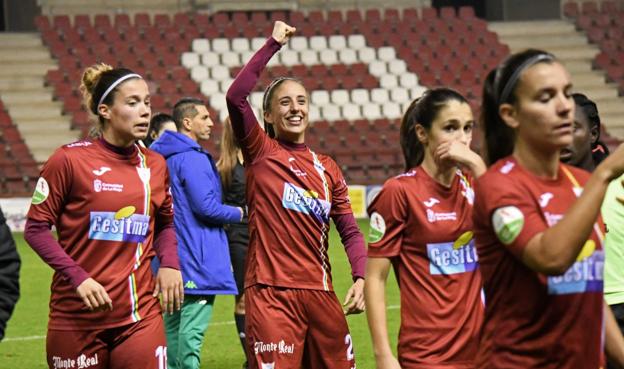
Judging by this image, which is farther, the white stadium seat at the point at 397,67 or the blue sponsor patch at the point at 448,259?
the white stadium seat at the point at 397,67

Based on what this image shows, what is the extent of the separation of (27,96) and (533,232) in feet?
92.6

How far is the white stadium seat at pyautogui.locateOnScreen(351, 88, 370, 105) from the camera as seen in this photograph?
105ft

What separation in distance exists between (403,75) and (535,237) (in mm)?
29816

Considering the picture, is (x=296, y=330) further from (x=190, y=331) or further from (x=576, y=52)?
(x=576, y=52)

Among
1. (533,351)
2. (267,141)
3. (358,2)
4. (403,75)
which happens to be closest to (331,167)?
→ (267,141)

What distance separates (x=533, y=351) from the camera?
3.58 metres

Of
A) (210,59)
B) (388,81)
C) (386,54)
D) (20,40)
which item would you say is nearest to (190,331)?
(210,59)

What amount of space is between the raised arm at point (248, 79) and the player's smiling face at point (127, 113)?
43cm

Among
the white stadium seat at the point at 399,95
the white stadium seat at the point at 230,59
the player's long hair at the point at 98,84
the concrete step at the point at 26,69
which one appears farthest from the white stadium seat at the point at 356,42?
the player's long hair at the point at 98,84

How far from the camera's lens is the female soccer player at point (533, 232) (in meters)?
3.47

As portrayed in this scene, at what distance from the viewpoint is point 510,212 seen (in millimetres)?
3471

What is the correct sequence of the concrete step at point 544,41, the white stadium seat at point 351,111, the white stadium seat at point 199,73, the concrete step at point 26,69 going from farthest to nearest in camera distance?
the concrete step at point 544,41 → the white stadium seat at point 351,111 → the white stadium seat at point 199,73 → the concrete step at point 26,69

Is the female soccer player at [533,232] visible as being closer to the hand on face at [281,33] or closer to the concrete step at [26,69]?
the hand on face at [281,33]

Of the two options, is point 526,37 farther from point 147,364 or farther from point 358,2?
point 147,364
